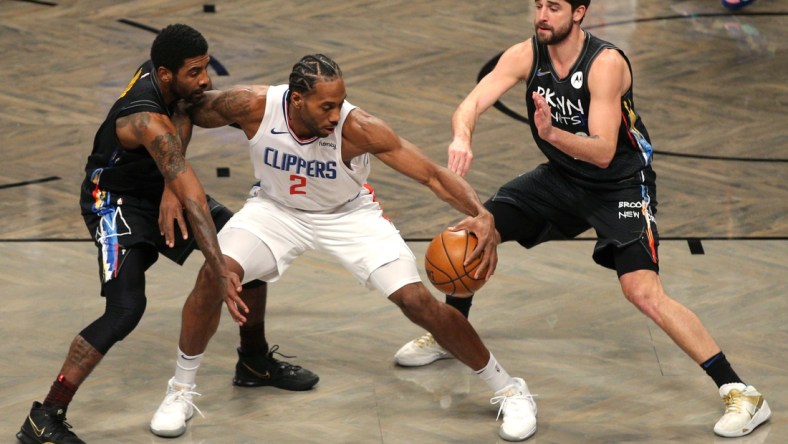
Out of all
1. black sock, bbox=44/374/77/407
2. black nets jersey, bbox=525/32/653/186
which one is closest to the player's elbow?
black nets jersey, bbox=525/32/653/186

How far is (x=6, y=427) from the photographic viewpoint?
5621 mm

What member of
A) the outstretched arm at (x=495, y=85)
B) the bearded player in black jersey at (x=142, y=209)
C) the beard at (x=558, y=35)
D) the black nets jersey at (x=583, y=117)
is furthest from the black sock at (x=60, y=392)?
the beard at (x=558, y=35)

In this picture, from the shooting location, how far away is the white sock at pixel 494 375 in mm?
5734

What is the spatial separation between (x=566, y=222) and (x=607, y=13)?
589cm

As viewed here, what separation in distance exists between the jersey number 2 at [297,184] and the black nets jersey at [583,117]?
3.37ft

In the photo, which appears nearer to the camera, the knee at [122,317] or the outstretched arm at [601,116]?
the knee at [122,317]

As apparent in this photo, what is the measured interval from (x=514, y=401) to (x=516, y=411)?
0.05m

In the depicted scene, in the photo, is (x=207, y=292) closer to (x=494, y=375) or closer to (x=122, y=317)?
(x=122, y=317)

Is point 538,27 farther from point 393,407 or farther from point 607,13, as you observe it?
point 607,13

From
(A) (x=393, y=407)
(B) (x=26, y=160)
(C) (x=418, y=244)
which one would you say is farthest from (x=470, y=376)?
(B) (x=26, y=160)

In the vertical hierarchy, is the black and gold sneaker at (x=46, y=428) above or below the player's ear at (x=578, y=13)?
below

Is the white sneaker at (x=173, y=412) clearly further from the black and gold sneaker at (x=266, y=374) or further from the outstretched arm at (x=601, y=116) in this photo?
the outstretched arm at (x=601, y=116)

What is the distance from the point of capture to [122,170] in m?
5.72

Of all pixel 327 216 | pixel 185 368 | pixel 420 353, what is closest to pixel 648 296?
pixel 420 353
